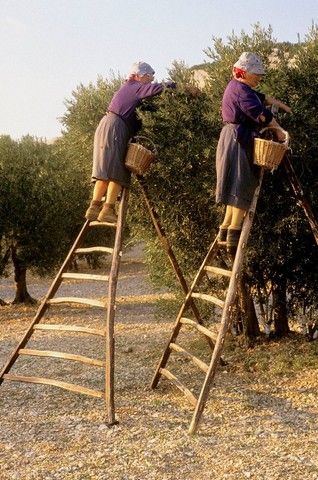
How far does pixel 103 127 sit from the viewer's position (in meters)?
8.23

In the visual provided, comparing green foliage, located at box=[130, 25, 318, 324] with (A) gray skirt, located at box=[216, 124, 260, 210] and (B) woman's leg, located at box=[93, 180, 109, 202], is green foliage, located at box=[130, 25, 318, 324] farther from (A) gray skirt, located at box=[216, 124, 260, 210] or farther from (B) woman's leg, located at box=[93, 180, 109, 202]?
(A) gray skirt, located at box=[216, 124, 260, 210]

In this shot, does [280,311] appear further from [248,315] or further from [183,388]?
[183,388]

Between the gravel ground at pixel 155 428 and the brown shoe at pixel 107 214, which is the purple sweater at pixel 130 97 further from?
the gravel ground at pixel 155 428

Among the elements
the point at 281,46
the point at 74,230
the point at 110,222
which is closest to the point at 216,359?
the point at 110,222

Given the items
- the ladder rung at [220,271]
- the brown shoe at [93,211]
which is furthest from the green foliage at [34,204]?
the ladder rung at [220,271]

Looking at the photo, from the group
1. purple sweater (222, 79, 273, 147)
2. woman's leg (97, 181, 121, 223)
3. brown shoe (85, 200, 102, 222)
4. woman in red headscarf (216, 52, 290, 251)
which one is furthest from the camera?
brown shoe (85, 200, 102, 222)

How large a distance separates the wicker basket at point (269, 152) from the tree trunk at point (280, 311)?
391cm

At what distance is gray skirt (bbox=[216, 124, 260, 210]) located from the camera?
7.26m

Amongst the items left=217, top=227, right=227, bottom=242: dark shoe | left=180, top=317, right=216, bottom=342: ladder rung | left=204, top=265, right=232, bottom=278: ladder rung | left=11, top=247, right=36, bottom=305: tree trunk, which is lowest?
left=11, top=247, right=36, bottom=305: tree trunk

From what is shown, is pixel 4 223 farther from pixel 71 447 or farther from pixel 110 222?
pixel 71 447

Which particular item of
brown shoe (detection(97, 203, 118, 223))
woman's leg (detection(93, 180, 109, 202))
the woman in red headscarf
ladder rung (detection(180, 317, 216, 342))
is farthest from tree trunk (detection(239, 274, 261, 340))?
the woman in red headscarf

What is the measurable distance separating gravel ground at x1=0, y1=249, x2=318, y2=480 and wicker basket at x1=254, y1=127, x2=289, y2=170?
3.19m

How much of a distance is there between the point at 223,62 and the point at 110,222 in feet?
10.5

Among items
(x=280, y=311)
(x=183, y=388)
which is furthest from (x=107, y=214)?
(x=280, y=311)
